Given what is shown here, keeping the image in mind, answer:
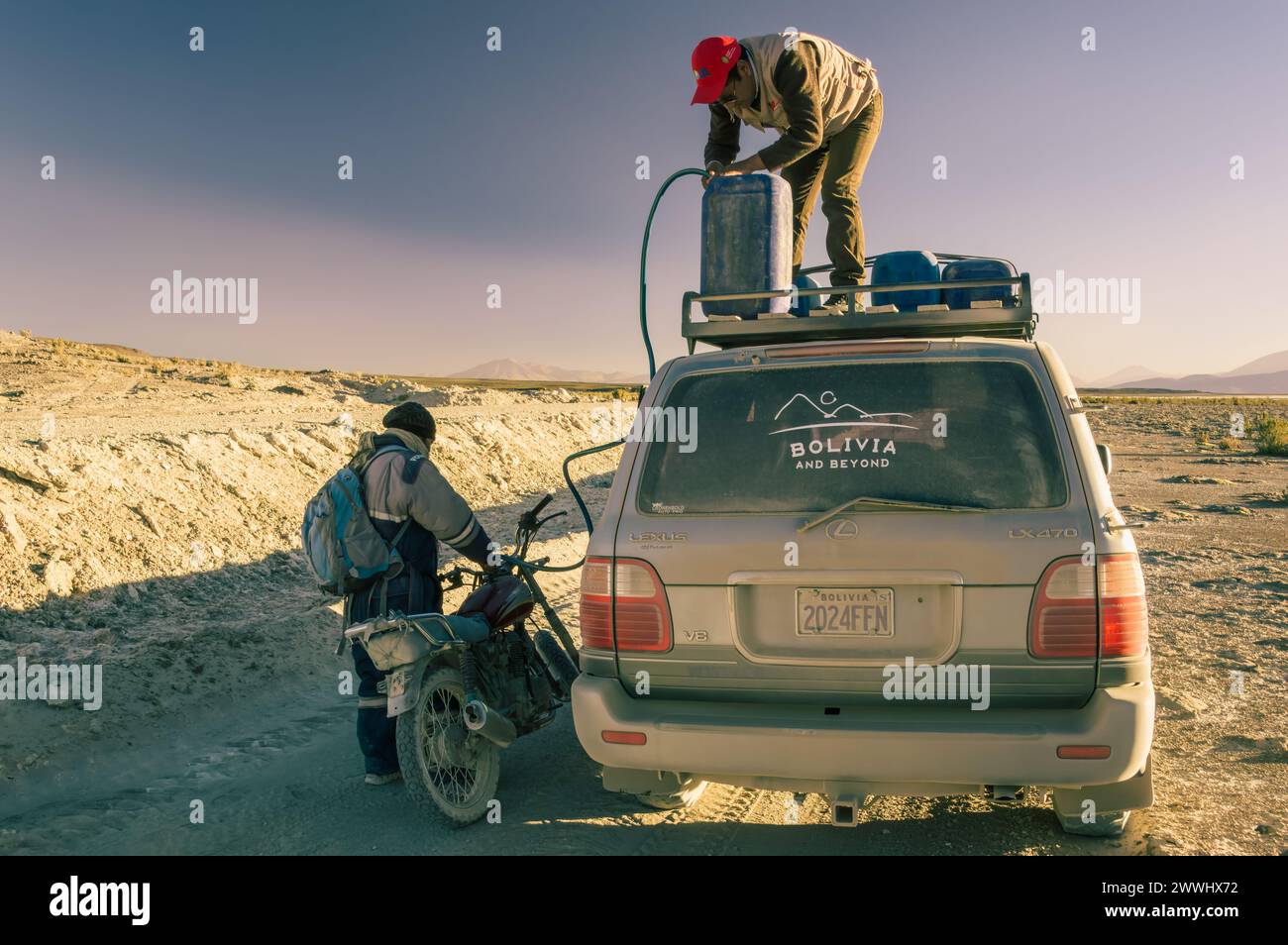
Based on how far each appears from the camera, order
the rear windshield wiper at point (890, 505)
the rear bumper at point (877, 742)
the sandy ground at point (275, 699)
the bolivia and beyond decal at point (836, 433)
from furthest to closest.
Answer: the sandy ground at point (275, 699)
the bolivia and beyond decal at point (836, 433)
the rear windshield wiper at point (890, 505)
the rear bumper at point (877, 742)

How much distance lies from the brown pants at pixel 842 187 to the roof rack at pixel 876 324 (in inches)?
82.4

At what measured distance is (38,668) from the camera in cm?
601

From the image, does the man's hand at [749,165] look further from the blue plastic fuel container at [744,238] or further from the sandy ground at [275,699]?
the sandy ground at [275,699]

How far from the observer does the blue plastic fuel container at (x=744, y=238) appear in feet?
16.4

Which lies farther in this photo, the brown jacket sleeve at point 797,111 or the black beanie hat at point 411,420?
the brown jacket sleeve at point 797,111

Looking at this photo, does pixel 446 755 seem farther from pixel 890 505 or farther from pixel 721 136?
pixel 721 136

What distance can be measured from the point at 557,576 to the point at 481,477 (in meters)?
7.36

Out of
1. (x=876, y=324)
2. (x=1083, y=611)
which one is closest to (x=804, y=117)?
(x=876, y=324)

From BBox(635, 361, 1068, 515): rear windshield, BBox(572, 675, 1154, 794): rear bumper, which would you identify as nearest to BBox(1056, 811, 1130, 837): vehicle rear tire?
BBox(572, 675, 1154, 794): rear bumper

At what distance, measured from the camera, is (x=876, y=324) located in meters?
4.00

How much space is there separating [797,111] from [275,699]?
5011mm

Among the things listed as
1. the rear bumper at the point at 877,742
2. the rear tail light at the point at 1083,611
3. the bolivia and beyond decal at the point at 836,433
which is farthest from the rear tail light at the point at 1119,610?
the bolivia and beyond decal at the point at 836,433

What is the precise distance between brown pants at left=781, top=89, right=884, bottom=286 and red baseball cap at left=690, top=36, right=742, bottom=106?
92 cm
